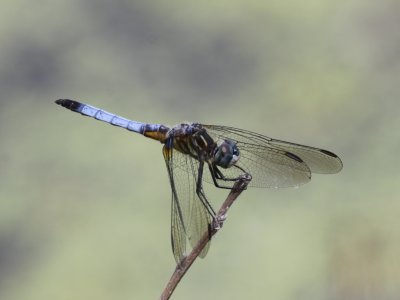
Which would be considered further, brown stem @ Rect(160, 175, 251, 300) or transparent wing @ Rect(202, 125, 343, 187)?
transparent wing @ Rect(202, 125, 343, 187)

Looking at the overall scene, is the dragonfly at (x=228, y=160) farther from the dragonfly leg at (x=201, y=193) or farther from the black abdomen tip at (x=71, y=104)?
the black abdomen tip at (x=71, y=104)

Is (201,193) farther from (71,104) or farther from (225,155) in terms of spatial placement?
(71,104)

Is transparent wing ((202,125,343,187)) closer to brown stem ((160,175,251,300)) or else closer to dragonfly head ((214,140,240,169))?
dragonfly head ((214,140,240,169))

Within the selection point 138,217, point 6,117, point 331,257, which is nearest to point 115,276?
point 138,217

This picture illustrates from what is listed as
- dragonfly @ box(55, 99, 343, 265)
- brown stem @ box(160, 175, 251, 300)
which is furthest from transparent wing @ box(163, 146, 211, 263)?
brown stem @ box(160, 175, 251, 300)

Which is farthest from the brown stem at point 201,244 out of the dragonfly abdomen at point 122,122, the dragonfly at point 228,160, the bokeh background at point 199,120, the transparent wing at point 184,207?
the bokeh background at point 199,120
